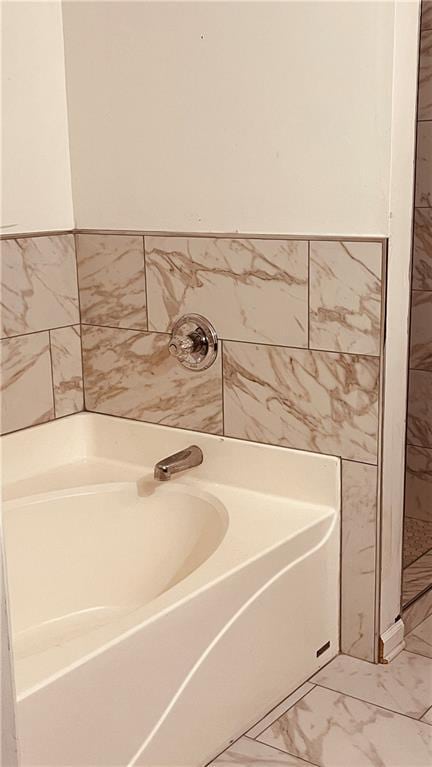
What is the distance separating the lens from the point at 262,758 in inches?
66.4

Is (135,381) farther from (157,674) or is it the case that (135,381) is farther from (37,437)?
(157,674)

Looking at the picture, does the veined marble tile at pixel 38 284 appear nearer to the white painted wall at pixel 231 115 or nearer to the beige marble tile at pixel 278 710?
the white painted wall at pixel 231 115

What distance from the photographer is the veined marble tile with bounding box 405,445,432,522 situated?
2.49 meters

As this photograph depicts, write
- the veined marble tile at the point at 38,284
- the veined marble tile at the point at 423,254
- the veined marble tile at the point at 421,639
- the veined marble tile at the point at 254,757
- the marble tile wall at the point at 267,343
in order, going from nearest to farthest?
the veined marble tile at the point at 254,757 < the marble tile wall at the point at 267,343 < the veined marble tile at the point at 421,639 < the veined marble tile at the point at 38,284 < the veined marble tile at the point at 423,254

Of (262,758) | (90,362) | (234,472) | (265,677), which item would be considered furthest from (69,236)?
(262,758)

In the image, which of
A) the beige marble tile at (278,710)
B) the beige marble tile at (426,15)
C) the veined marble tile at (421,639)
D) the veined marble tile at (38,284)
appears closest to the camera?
the beige marble tile at (278,710)

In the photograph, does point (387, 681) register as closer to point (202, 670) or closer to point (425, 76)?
point (202, 670)

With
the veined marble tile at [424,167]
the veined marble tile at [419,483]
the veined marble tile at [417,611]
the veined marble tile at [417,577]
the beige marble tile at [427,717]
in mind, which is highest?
the veined marble tile at [424,167]

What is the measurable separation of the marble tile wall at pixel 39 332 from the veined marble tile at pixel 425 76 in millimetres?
977

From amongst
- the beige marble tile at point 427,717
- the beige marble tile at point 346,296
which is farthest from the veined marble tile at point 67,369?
the beige marble tile at point 427,717

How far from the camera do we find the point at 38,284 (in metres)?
2.23

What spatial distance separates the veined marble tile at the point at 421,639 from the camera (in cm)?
205

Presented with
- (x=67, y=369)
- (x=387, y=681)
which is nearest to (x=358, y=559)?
(x=387, y=681)

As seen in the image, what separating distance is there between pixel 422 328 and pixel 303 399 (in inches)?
25.3
